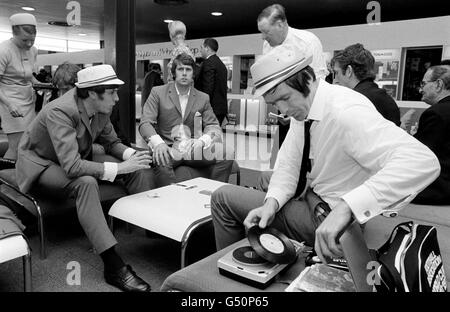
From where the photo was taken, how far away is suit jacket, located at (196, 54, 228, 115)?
4.66 metres

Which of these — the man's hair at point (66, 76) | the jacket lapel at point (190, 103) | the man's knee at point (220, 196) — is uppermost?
the man's hair at point (66, 76)

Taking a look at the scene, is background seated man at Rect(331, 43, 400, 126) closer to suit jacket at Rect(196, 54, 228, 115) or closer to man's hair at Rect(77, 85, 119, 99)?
man's hair at Rect(77, 85, 119, 99)

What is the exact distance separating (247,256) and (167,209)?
921mm

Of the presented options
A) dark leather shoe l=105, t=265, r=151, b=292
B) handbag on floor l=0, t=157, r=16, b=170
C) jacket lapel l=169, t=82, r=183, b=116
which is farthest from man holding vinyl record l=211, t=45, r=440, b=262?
handbag on floor l=0, t=157, r=16, b=170

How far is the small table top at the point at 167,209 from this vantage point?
1977 millimetres

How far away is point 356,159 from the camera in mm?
1305

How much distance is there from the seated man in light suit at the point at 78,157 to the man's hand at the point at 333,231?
1.29 meters

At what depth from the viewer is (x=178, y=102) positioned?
3236 mm

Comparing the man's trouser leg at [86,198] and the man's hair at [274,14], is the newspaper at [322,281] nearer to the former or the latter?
the man's trouser leg at [86,198]

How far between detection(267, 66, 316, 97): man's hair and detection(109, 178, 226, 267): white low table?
920mm

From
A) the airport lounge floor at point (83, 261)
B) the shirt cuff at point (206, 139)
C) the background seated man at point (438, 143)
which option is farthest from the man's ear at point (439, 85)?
the airport lounge floor at point (83, 261)

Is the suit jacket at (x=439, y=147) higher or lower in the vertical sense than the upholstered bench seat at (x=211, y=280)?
higher

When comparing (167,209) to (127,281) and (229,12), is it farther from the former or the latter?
(229,12)

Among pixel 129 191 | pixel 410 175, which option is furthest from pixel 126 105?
pixel 410 175
